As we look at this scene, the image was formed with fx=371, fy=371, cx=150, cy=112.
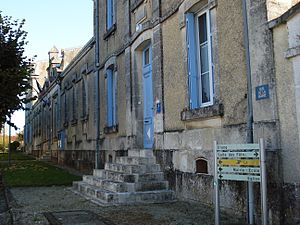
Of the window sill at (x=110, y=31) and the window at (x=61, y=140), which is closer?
the window sill at (x=110, y=31)

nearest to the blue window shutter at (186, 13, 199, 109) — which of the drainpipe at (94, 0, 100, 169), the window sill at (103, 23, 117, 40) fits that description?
the window sill at (103, 23, 117, 40)

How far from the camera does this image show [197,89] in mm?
7527

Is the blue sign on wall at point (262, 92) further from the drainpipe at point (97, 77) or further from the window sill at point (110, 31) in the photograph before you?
the drainpipe at point (97, 77)

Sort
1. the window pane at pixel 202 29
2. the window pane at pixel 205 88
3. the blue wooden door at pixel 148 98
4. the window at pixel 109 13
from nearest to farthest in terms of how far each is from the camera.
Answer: the window pane at pixel 205 88 < the window pane at pixel 202 29 < the blue wooden door at pixel 148 98 < the window at pixel 109 13

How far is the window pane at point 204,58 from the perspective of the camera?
7388 millimetres

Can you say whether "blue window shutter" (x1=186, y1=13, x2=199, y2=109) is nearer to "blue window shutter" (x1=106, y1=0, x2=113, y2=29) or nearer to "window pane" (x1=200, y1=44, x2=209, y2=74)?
"window pane" (x1=200, y1=44, x2=209, y2=74)

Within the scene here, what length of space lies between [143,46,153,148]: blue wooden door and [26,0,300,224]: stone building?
27 mm

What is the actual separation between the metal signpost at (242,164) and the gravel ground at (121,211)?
1.05 m

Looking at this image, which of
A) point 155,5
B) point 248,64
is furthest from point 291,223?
point 155,5

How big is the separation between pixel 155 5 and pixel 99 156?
6316 millimetres

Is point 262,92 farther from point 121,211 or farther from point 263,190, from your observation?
point 121,211

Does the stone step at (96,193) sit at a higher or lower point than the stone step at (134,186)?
lower

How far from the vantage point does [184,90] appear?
773 cm

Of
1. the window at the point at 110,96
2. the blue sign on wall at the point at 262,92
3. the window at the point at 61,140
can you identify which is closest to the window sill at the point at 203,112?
the blue sign on wall at the point at 262,92
